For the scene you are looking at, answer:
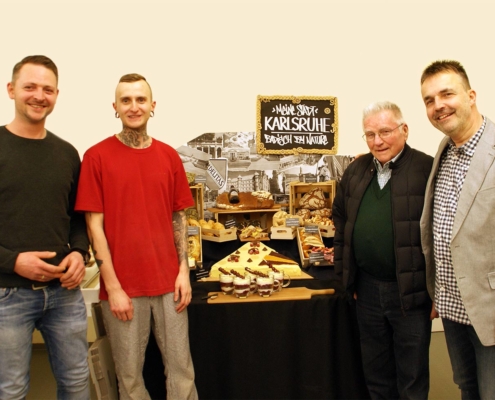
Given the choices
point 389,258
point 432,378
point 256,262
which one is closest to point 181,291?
point 256,262

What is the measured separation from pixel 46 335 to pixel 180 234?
728 millimetres

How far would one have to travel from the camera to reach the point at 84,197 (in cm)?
181

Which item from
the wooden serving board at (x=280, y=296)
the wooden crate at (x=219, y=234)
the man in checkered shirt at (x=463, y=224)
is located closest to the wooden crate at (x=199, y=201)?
the wooden crate at (x=219, y=234)

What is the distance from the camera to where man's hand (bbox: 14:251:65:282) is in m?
1.62

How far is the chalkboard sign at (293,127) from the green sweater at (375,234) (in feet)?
4.98

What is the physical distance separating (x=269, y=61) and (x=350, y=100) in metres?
0.81

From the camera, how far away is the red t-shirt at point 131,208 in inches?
73.0

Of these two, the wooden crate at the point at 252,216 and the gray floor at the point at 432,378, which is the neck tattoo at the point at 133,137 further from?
the gray floor at the point at 432,378

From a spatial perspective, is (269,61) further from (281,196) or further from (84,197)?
(84,197)

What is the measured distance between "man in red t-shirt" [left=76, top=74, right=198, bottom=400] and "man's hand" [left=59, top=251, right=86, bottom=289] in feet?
0.33

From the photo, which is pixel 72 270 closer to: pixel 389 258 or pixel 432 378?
pixel 389 258

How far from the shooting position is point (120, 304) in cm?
184

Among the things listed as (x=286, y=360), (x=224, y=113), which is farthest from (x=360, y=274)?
(x=224, y=113)

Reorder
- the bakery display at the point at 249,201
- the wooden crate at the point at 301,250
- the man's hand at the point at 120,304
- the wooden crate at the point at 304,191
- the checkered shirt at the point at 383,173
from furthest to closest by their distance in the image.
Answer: the wooden crate at the point at 304,191
the bakery display at the point at 249,201
the wooden crate at the point at 301,250
the checkered shirt at the point at 383,173
the man's hand at the point at 120,304
